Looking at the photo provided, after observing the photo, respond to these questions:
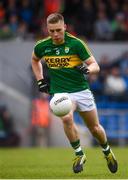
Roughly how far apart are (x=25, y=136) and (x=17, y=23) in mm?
3599

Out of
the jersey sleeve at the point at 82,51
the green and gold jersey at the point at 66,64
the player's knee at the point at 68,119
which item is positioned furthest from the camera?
the green and gold jersey at the point at 66,64

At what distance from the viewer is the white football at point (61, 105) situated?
11656 millimetres

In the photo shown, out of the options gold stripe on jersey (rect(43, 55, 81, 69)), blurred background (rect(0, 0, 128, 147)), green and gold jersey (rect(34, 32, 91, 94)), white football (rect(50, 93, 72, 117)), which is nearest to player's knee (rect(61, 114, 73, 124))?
white football (rect(50, 93, 72, 117))

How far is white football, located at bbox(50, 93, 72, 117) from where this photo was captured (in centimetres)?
1166

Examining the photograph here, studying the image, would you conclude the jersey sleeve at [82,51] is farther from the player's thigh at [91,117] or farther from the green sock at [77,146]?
the green sock at [77,146]

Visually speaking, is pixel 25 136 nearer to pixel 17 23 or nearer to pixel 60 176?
pixel 17 23

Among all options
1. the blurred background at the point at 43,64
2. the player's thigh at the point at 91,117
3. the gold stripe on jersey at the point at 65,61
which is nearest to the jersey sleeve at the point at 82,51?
the gold stripe on jersey at the point at 65,61

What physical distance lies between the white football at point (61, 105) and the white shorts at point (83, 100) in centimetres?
25

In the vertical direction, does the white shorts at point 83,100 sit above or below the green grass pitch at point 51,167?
above

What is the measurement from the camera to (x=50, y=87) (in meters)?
12.2

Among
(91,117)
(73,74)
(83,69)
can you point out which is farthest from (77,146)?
(83,69)

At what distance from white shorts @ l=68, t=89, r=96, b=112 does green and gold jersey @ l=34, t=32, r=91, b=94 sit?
0.07m

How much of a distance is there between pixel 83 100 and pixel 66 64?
58 centimetres

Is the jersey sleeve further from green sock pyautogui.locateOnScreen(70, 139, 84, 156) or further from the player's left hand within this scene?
green sock pyautogui.locateOnScreen(70, 139, 84, 156)
